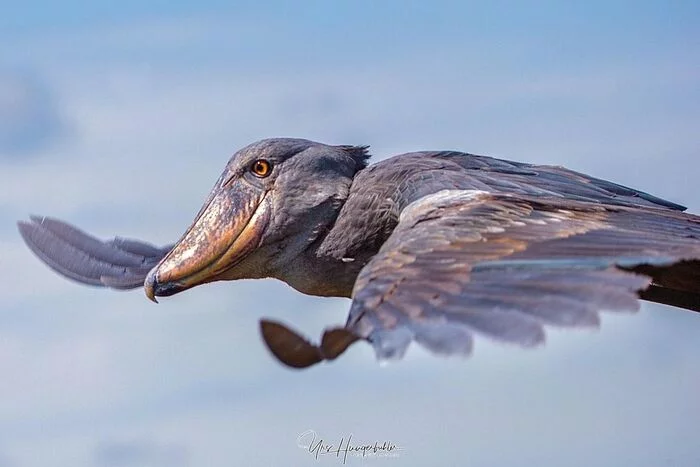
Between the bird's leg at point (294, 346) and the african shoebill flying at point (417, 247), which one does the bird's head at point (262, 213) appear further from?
the bird's leg at point (294, 346)

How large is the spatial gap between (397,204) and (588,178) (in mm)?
1543

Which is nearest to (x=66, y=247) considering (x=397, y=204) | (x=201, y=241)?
(x=201, y=241)

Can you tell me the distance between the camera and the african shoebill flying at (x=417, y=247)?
24.6ft

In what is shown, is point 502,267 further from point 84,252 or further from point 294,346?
point 84,252

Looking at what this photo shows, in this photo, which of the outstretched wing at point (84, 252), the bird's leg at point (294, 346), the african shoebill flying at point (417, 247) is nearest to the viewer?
the bird's leg at point (294, 346)

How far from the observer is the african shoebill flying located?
7.48 meters

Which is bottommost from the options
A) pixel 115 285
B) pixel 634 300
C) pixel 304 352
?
pixel 115 285

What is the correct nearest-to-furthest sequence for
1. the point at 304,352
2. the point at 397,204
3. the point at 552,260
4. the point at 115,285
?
the point at 304,352 → the point at 552,260 → the point at 397,204 → the point at 115,285

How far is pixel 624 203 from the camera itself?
10.4 metres

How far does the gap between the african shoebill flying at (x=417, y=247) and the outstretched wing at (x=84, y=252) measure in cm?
1

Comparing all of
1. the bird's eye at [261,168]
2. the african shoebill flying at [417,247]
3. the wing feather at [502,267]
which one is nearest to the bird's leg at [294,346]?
the african shoebill flying at [417,247]

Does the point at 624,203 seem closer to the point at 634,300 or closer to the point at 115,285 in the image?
the point at 634,300

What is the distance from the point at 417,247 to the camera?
8641 mm

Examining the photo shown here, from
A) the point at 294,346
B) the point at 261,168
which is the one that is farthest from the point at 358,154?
the point at 294,346
